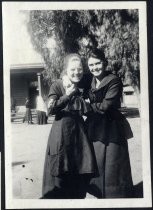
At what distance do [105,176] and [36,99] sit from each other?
0.44 m

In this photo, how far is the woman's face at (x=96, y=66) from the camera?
4.73 ft

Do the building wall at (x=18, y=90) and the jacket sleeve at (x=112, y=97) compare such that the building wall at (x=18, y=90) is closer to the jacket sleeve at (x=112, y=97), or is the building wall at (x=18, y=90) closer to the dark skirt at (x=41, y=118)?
the dark skirt at (x=41, y=118)

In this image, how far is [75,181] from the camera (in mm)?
1434

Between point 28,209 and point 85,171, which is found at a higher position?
point 85,171

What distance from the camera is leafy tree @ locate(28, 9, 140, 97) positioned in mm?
1444

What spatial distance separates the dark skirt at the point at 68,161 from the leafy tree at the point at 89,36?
22 centimetres

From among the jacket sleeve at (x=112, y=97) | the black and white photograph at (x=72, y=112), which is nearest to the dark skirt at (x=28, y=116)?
the black and white photograph at (x=72, y=112)

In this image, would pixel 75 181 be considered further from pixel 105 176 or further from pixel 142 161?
pixel 142 161

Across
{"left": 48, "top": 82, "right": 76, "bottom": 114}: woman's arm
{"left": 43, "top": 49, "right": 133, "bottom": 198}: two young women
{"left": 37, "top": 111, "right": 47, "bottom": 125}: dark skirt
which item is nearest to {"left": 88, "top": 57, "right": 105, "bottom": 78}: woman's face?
{"left": 43, "top": 49, "right": 133, "bottom": 198}: two young women

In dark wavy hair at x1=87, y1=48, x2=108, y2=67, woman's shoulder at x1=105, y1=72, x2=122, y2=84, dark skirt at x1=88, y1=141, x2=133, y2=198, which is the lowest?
dark skirt at x1=88, y1=141, x2=133, y2=198

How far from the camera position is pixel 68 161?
1.42 meters

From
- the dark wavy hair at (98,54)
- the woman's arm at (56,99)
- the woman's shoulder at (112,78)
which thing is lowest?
the woman's arm at (56,99)

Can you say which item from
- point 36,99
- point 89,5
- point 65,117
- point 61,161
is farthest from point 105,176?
A: point 89,5

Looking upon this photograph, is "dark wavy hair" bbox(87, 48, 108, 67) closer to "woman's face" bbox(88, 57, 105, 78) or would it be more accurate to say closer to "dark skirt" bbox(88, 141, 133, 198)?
"woman's face" bbox(88, 57, 105, 78)
